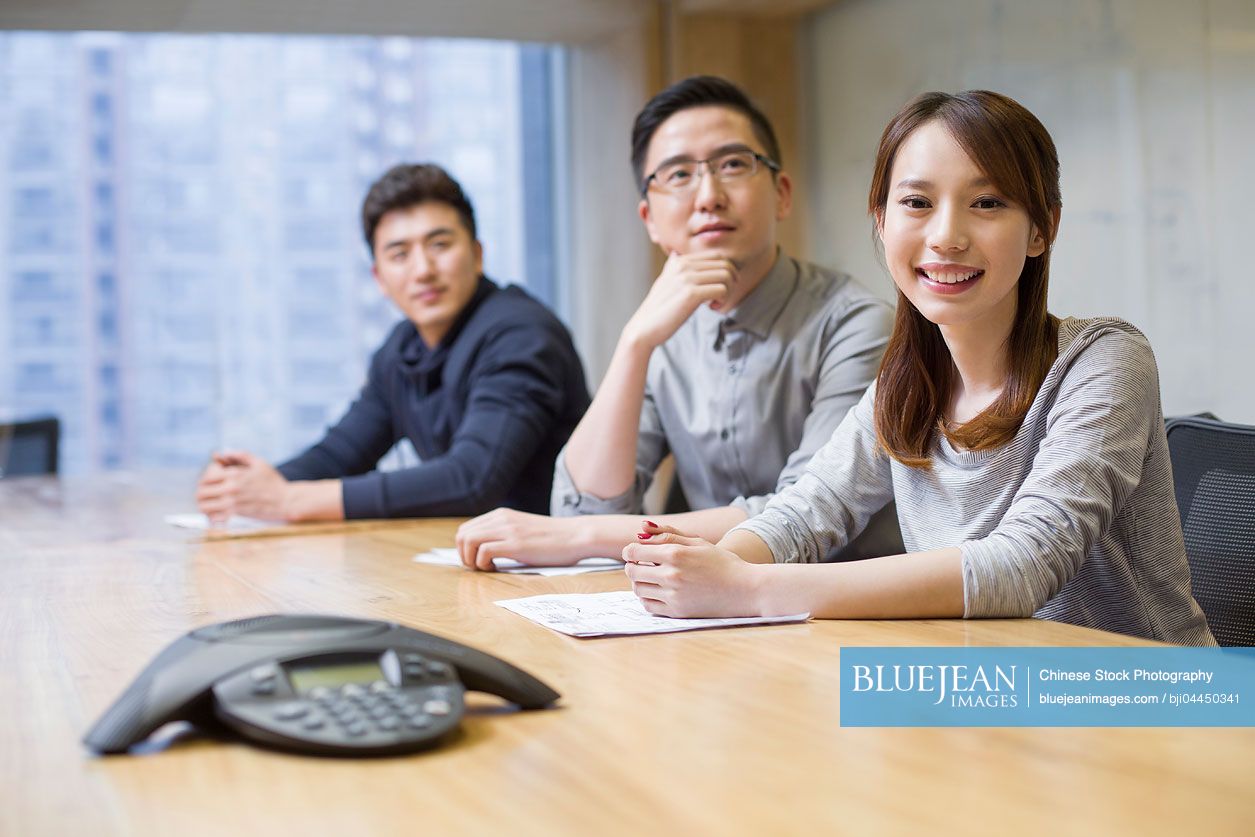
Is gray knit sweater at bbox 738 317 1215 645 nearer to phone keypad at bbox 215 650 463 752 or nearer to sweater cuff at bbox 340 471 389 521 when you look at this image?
phone keypad at bbox 215 650 463 752

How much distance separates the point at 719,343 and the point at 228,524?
3.09ft

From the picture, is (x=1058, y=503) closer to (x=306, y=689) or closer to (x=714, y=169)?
(x=306, y=689)

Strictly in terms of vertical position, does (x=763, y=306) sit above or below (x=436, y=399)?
above

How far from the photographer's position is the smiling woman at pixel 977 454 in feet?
3.89

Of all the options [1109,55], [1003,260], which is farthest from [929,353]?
[1109,55]

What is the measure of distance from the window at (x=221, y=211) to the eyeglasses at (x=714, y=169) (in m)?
3.03

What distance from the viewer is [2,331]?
15.4 feet

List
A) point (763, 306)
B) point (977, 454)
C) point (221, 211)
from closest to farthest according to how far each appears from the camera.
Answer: point (977, 454), point (763, 306), point (221, 211)

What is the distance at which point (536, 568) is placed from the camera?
1586 millimetres

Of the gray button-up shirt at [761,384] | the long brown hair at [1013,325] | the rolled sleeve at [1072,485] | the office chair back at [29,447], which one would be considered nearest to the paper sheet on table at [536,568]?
the gray button-up shirt at [761,384]

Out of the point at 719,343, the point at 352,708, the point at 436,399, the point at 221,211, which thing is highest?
the point at 221,211

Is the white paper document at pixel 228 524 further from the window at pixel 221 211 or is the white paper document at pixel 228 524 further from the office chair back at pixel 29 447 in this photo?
the window at pixel 221 211

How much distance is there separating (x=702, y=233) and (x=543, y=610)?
3.03 ft

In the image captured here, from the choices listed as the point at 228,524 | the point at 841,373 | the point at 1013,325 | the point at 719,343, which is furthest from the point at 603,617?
the point at 228,524
